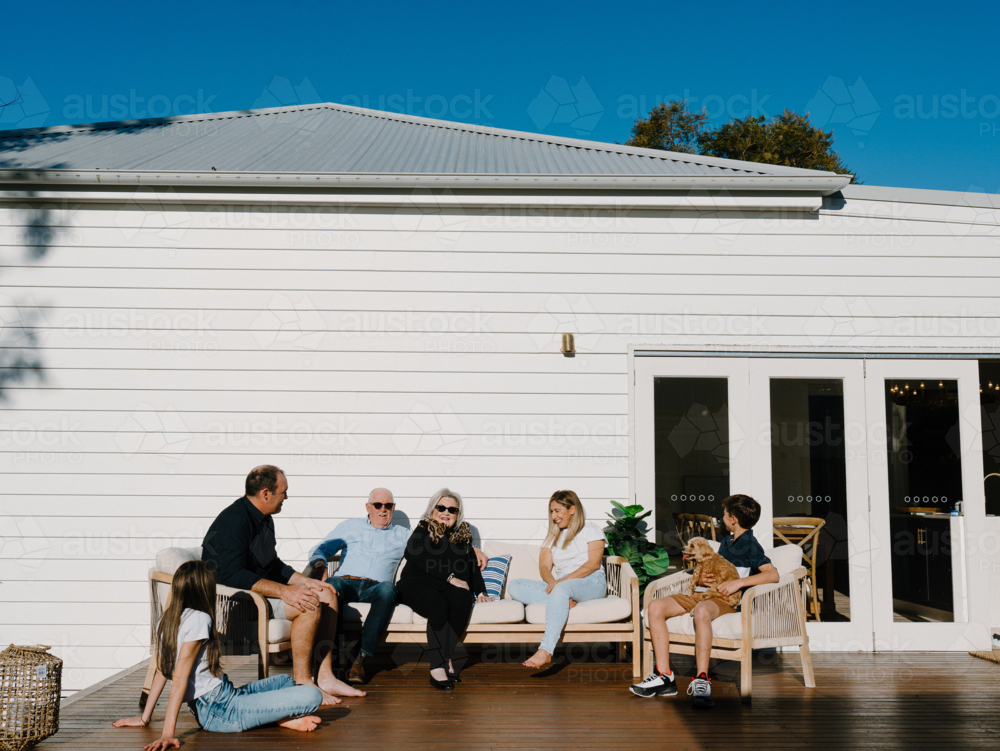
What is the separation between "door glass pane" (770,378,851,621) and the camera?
522 centimetres

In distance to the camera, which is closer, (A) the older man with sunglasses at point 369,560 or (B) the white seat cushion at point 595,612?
(A) the older man with sunglasses at point 369,560

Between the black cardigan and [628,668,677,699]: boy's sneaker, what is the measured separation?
1105 mm

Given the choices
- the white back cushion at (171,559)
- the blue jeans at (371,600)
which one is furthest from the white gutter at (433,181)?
the blue jeans at (371,600)

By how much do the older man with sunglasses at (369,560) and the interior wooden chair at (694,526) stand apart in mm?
1475

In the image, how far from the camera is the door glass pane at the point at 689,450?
5293 millimetres

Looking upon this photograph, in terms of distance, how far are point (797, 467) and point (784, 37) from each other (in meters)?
9.19

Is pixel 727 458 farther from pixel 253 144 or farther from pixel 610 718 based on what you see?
pixel 253 144

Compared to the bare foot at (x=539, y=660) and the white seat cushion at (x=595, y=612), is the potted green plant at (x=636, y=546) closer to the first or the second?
the white seat cushion at (x=595, y=612)

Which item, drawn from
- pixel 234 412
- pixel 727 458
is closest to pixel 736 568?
pixel 727 458

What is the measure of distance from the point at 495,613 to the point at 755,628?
1.44m

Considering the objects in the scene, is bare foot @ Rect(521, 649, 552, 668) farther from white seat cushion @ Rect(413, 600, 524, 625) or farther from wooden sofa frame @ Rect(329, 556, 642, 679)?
white seat cushion @ Rect(413, 600, 524, 625)

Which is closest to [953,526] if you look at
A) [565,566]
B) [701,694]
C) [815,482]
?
→ [815,482]

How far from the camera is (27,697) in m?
3.19

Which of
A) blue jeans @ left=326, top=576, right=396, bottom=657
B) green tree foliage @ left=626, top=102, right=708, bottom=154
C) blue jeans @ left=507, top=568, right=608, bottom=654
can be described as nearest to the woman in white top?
blue jeans @ left=507, top=568, right=608, bottom=654
